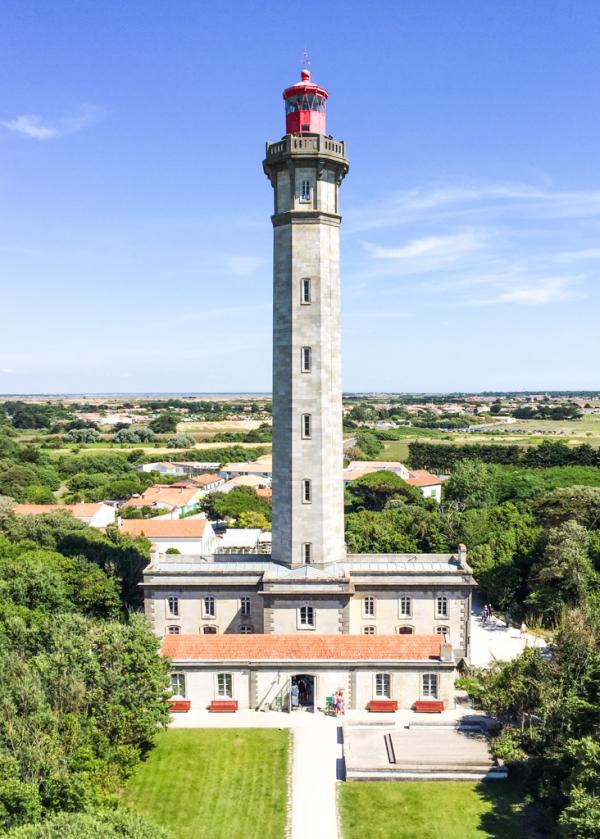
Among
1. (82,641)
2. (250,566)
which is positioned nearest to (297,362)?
(250,566)

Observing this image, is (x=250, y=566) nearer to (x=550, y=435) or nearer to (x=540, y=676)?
(x=540, y=676)

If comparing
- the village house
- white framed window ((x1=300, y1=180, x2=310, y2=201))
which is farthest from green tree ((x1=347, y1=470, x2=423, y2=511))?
white framed window ((x1=300, y1=180, x2=310, y2=201))

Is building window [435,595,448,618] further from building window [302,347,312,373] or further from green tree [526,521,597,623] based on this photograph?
building window [302,347,312,373]

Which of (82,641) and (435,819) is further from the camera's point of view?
(82,641)

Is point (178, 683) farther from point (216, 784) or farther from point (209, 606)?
point (216, 784)

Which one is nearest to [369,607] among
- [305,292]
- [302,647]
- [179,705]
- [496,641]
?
[302,647]
